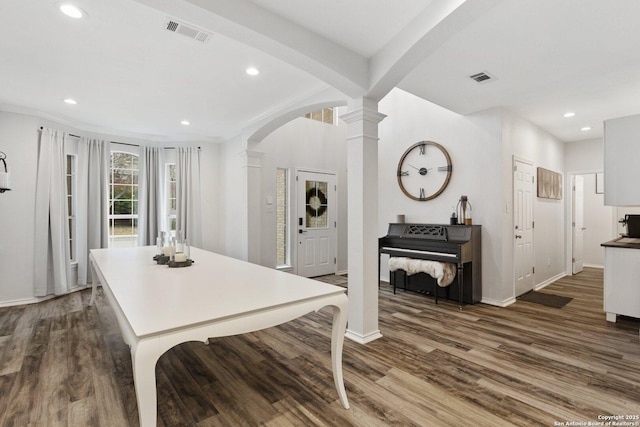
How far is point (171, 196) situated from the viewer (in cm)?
568

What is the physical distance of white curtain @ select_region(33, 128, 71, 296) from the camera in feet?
13.7

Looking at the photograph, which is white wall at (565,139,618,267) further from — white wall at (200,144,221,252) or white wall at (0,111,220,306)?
white wall at (0,111,220,306)

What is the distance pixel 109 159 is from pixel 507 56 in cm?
553

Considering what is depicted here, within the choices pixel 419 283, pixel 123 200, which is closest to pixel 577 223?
pixel 419 283

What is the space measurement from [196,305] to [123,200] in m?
4.79

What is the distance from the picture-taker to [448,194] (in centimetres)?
440

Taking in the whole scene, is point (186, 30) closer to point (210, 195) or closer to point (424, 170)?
point (424, 170)

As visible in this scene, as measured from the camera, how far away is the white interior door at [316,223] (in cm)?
557

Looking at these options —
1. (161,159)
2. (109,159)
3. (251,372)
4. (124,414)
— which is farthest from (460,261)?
(109,159)

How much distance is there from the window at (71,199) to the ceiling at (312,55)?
3.01 feet

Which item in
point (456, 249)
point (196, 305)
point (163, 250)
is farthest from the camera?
point (456, 249)

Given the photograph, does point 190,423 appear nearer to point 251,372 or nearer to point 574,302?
point 251,372

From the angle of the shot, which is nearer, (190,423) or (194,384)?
(190,423)

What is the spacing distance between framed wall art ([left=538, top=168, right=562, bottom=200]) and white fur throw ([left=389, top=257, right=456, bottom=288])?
222 centimetres
